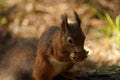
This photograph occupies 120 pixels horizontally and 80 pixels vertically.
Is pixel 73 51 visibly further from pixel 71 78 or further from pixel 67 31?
pixel 71 78

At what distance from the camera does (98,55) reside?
6523 millimetres

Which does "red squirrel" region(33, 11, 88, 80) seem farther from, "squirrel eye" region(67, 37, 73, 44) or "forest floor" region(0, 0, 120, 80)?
"forest floor" region(0, 0, 120, 80)

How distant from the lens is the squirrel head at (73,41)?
339 centimetres

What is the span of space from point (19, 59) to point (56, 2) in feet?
13.1

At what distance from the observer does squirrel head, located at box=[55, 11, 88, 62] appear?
3.39 meters

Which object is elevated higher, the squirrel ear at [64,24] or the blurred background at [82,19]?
the blurred background at [82,19]

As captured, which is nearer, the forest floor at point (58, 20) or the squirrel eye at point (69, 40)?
the squirrel eye at point (69, 40)

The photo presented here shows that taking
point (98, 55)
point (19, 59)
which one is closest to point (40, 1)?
point (98, 55)

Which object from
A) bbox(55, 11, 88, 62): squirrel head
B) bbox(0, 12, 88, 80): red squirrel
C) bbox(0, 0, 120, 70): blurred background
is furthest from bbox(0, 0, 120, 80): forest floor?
bbox(55, 11, 88, 62): squirrel head

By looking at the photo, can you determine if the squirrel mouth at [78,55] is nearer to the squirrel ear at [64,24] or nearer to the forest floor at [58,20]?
the squirrel ear at [64,24]

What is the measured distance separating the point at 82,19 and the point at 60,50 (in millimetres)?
3774

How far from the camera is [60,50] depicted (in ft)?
11.7

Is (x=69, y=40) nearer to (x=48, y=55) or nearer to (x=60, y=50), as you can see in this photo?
(x=60, y=50)

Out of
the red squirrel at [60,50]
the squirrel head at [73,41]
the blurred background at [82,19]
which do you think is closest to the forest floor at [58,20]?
the blurred background at [82,19]
